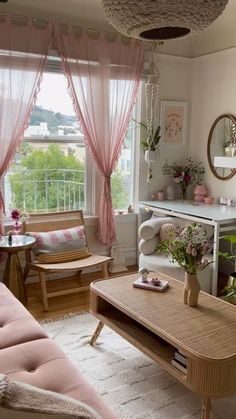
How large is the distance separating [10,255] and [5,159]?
85 cm

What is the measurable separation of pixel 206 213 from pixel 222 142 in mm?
994

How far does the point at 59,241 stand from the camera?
140 inches

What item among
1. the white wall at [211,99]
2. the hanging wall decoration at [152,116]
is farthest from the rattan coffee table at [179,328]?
the white wall at [211,99]

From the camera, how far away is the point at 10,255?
319 centimetres

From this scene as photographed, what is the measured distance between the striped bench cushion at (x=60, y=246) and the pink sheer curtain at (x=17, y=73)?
0.37 metres

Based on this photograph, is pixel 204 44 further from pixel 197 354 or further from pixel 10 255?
pixel 197 354

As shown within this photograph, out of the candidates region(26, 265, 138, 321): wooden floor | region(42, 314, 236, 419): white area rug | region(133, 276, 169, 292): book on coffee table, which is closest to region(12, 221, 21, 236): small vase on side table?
region(26, 265, 138, 321): wooden floor

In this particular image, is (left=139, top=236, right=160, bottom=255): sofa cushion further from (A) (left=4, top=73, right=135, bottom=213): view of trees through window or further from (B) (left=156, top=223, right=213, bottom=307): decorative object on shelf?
(B) (left=156, top=223, right=213, bottom=307): decorative object on shelf

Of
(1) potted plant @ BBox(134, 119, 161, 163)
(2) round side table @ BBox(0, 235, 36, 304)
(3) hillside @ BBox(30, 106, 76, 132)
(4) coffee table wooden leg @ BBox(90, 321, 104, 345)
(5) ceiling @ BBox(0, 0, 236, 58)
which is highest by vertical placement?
(5) ceiling @ BBox(0, 0, 236, 58)

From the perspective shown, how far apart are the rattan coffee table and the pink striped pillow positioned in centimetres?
98

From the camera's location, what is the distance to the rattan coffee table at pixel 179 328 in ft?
5.71

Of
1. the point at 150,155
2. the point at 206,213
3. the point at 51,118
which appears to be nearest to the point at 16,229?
the point at 51,118

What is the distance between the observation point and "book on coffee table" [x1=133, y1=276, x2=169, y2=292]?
250 centimetres

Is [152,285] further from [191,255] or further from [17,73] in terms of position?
[17,73]
